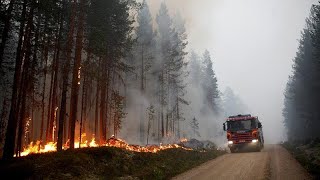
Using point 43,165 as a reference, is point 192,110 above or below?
above

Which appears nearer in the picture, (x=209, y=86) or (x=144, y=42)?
(x=144, y=42)

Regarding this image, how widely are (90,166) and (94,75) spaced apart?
632 cm

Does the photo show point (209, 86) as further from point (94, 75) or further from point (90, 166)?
point (90, 166)

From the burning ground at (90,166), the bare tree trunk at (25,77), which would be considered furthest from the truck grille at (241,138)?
the bare tree trunk at (25,77)

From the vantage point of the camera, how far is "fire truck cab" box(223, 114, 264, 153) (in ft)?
102

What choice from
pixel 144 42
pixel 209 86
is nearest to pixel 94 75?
pixel 144 42

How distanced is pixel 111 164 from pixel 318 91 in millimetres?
42965

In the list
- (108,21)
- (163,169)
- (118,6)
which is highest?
(118,6)

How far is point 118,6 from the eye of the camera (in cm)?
3098

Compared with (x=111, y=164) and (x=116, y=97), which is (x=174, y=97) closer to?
(x=116, y=97)

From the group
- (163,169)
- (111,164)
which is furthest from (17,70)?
(163,169)

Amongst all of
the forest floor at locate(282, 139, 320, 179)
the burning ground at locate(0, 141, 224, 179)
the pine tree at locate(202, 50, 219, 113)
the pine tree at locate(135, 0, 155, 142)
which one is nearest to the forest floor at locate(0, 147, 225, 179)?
the burning ground at locate(0, 141, 224, 179)

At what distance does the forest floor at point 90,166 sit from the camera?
42.2ft

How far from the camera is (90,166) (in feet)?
50.8
